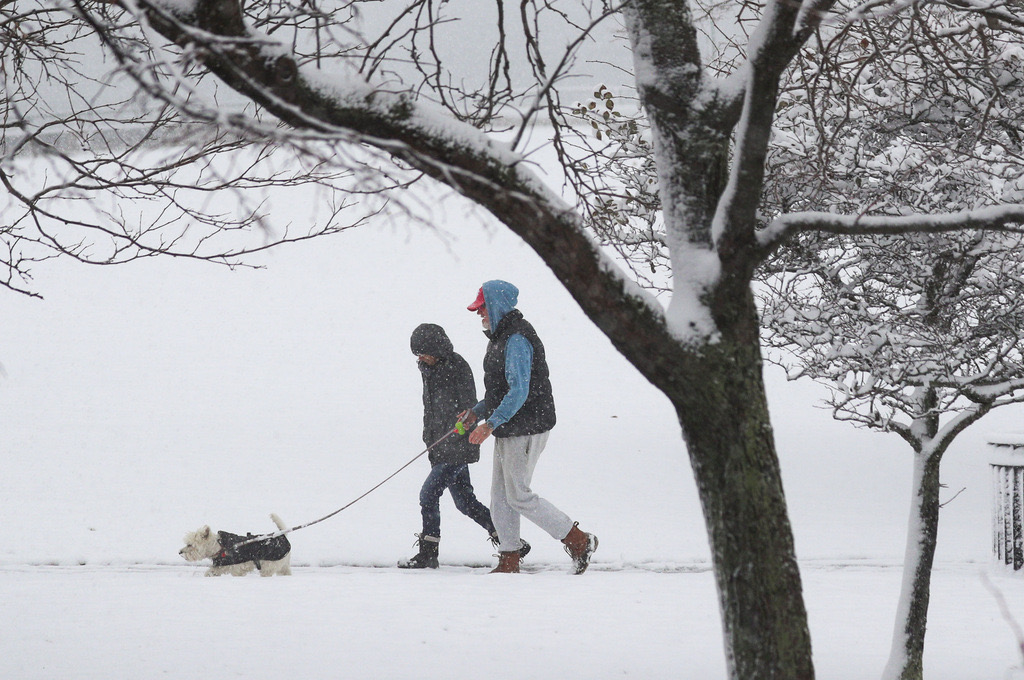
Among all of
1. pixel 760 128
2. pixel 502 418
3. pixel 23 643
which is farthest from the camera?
pixel 502 418

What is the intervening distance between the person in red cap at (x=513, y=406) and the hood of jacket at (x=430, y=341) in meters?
0.42

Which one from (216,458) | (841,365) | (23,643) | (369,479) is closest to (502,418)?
(841,365)

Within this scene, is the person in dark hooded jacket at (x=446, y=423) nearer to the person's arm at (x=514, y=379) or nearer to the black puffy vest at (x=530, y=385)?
the black puffy vest at (x=530, y=385)

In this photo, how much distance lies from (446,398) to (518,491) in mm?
1015

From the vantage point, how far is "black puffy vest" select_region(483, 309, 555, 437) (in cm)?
635

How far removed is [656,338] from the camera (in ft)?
10.2

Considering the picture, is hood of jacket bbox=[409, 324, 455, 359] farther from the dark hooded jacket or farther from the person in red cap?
the person in red cap

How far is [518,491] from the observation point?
640 centimetres

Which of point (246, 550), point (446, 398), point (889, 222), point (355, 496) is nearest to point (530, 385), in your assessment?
point (446, 398)

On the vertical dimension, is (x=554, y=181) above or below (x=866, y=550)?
above

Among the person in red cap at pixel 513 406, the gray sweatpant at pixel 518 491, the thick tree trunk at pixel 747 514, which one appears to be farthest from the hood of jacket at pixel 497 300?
the thick tree trunk at pixel 747 514

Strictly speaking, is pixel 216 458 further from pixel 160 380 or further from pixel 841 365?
pixel 841 365

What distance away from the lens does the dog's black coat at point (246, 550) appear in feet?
21.4

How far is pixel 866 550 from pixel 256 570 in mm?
5899
